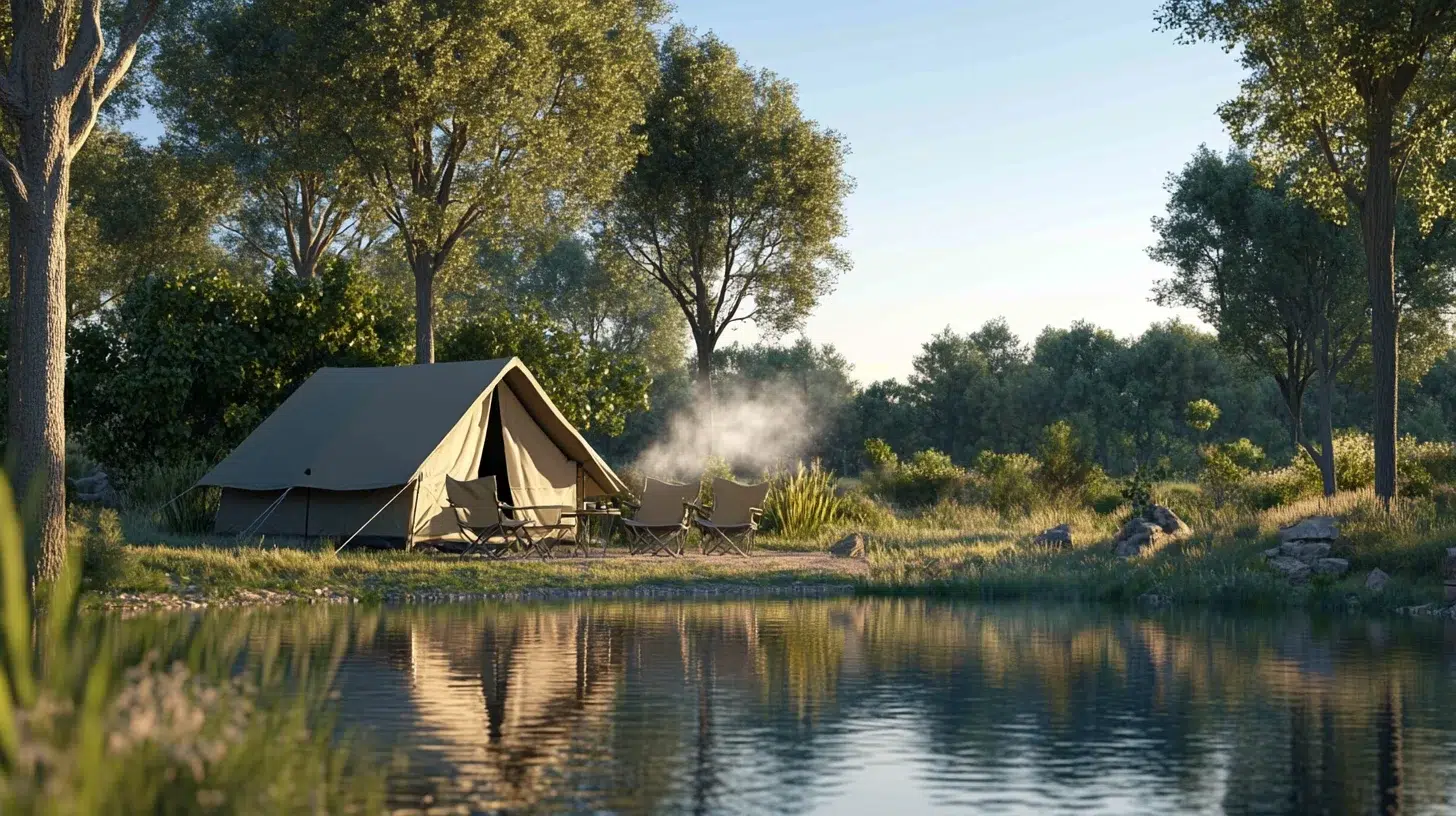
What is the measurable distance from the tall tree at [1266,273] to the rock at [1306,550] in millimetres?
14839

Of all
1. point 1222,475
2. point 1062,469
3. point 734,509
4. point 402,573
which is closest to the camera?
point 402,573

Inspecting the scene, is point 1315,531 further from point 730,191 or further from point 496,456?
point 730,191

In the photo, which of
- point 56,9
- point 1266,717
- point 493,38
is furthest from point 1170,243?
point 1266,717

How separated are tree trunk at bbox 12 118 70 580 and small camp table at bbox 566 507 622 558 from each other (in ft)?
22.5

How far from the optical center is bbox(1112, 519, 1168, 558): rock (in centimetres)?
1842

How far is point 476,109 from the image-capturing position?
25.6 m

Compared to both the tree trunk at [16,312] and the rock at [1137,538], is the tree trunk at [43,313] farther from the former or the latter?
the rock at [1137,538]

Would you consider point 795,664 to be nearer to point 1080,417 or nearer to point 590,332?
point 1080,417

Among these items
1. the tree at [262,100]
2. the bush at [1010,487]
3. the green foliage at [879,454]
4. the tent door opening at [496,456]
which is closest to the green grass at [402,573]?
the tent door opening at [496,456]

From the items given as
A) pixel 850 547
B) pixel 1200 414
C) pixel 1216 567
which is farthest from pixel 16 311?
Result: pixel 1200 414

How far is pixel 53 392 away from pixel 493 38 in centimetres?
1156

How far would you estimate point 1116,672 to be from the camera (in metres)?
10.6

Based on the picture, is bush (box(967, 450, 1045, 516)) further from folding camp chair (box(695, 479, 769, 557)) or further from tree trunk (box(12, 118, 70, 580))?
tree trunk (box(12, 118, 70, 580))

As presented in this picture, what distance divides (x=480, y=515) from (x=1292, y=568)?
9.25 m
